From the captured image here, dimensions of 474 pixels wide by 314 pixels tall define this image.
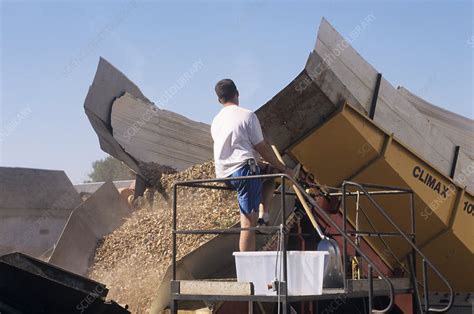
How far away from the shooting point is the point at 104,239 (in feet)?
29.7

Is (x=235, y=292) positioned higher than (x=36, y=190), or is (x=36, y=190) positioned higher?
(x=36, y=190)

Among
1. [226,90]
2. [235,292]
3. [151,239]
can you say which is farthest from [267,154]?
[151,239]

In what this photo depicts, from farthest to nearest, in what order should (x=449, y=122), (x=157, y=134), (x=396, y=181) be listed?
Result: (x=157, y=134)
(x=449, y=122)
(x=396, y=181)

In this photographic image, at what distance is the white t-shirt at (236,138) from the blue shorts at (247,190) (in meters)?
0.06

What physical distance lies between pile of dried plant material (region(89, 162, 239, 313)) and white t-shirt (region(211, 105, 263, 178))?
102 inches

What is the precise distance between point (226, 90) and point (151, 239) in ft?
11.9

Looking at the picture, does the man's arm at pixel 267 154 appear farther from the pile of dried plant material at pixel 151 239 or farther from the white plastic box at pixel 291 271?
the pile of dried plant material at pixel 151 239

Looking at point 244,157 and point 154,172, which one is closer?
point 244,157

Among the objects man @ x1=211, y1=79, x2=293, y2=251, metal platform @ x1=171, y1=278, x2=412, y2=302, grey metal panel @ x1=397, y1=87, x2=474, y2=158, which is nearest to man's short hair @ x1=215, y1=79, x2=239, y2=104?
man @ x1=211, y1=79, x2=293, y2=251

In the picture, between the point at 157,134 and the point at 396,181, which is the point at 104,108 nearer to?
the point at 157,134

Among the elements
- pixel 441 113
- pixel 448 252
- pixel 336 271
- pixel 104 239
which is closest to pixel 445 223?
pixel 448 252

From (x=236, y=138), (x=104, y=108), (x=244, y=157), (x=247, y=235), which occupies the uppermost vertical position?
(x=104, y=108)

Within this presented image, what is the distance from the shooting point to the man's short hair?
224 inches

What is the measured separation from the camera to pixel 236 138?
217 inches
